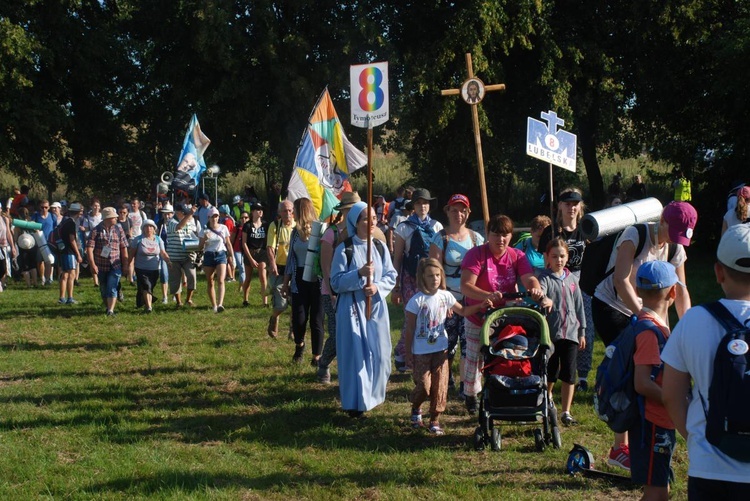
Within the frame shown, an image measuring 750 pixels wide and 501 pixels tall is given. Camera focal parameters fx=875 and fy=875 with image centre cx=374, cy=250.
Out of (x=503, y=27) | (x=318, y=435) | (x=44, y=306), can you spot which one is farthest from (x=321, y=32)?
(x=318, y=435)

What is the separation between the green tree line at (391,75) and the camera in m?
25.5

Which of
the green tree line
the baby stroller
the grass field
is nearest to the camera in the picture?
the grass field

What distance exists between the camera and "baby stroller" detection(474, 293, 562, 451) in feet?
22.1

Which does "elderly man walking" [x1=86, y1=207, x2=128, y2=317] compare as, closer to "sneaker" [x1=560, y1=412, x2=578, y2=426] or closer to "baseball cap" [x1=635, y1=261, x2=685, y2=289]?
"sneaker" [x1=560, y1=412, x2=578, y2=426]

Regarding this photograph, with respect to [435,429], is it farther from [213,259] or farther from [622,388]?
[213,259]

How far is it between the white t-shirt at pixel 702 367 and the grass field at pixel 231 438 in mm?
2582

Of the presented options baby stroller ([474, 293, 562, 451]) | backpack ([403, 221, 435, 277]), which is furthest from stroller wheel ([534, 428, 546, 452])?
backpack ([403, 221, 435, 277])

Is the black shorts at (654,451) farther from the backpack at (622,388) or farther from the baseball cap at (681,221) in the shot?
the baseball cap at (681,221)

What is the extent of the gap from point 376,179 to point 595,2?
21.2 m

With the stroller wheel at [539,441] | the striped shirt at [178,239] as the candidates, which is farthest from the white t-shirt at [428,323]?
the striped shirt at [178,239]

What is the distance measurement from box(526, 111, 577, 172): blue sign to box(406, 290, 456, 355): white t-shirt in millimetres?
2803

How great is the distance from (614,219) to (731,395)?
350cm

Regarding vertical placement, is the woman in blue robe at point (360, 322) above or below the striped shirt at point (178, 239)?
below

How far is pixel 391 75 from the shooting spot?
28812 millimetres
